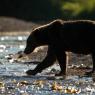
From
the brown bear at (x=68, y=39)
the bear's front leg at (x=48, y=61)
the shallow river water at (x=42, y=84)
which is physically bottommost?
the shallow river water at (x=42, y=84)

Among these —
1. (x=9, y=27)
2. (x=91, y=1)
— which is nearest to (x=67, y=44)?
(x=9, y=27)

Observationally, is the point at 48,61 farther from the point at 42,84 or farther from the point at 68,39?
the point at 42,84

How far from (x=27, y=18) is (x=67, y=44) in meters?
47.4

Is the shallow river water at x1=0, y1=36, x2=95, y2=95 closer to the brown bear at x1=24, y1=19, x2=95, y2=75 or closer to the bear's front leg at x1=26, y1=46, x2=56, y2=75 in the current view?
the bear's front leg at x1=26, y1=46, x2=56, y2=75

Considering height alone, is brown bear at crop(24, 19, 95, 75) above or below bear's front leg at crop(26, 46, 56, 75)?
above

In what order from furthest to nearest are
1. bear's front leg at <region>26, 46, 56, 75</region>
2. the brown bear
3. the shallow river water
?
bear's front leg at <region>26, 46, 56, 75</region> → the brown bear → the shallow river water

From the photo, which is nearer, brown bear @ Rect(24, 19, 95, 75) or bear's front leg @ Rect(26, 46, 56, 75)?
brown bear @ Rect(24, 19, 95, 75)

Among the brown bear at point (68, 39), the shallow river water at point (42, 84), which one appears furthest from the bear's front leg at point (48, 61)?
the shallow river water at point (42, 84)

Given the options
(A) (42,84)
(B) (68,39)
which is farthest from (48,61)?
(A) (42,84)

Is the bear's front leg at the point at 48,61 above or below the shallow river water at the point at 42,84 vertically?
above

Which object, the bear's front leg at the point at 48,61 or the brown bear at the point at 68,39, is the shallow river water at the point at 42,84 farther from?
the brown bear at the point at 68,39

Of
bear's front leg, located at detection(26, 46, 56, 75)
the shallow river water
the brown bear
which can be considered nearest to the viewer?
the shallow river water

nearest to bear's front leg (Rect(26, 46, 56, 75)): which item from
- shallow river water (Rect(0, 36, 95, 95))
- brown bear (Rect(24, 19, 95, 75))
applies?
brown bear (Rect(24, 19, 95, 75))

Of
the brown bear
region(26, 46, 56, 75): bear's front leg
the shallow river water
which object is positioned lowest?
the shallow river water
